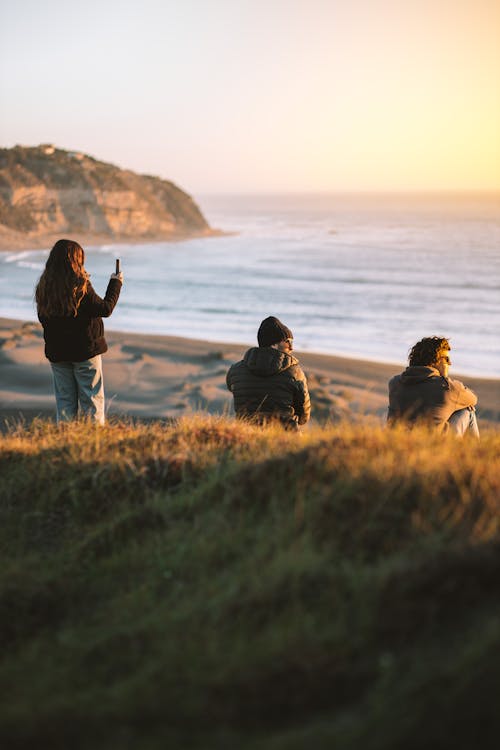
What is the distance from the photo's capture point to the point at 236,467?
14.8 ft

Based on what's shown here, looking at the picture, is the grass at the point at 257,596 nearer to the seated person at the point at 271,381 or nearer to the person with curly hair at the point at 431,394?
the person with curly hair at the point at 431,394

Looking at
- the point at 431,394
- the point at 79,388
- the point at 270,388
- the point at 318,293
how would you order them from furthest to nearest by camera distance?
the point at 318,293
the point at 79,388
the point at 270,388
the point at 431,394

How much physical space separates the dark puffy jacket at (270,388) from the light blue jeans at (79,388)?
4.14ft

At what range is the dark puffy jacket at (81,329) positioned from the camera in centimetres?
646

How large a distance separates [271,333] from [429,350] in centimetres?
131

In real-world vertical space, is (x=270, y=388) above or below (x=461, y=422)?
above

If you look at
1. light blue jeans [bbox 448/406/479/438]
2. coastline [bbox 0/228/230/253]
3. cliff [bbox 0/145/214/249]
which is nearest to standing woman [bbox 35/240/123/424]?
light blue jeans [bbox 448/406/479/438]

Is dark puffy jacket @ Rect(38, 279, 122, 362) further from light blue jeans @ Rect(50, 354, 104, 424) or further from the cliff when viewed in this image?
the cliff

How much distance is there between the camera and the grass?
2502mm

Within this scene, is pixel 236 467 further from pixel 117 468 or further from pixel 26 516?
pixel 26 516

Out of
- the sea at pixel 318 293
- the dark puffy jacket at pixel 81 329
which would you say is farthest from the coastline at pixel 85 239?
the dark puffy jacket at pixel 81 329

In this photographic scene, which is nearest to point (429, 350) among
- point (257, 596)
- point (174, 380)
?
point (257, 596)

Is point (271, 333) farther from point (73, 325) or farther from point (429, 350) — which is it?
point (73, 325)

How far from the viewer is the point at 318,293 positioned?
34531 mm
